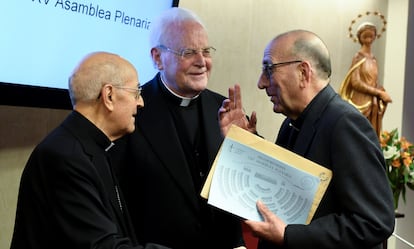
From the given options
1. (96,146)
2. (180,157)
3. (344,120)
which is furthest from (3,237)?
(344,120)

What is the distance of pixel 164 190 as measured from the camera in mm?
2123

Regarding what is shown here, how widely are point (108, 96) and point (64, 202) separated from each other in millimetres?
347

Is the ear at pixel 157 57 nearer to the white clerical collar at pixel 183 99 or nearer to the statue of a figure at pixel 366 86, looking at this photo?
the white clerical collar at pixel 183 99

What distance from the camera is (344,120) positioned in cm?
165

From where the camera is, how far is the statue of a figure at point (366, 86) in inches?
171

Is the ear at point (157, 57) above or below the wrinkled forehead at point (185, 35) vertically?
below

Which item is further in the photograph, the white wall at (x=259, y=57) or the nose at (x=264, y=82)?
the white wall at (x=259, y=57)

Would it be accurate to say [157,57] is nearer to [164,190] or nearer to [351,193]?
[164,190]

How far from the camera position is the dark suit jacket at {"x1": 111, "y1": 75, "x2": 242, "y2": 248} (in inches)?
83.4

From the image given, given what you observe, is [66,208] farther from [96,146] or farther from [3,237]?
[3,237]

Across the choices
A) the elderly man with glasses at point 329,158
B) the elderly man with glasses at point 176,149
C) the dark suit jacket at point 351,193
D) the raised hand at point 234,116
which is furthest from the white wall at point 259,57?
the dark suit jacket at point 351,193

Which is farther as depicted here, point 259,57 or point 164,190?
point 259,57

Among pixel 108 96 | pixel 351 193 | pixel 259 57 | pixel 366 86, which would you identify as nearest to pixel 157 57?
pixel 108 96

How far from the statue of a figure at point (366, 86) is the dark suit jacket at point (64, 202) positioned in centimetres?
325
